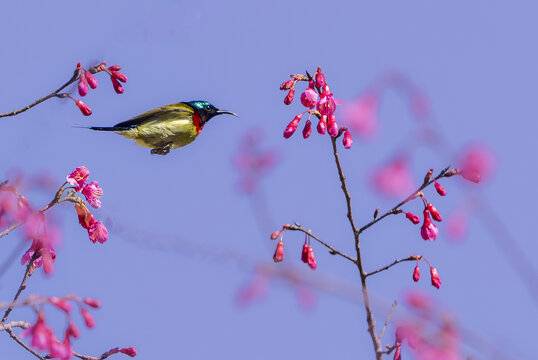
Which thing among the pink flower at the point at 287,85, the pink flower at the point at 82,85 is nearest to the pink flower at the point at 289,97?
the pink flower at the point at 287,85

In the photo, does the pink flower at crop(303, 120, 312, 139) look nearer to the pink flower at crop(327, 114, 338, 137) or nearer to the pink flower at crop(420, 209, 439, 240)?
the pink flower at crop(327, 114, 338, 137)

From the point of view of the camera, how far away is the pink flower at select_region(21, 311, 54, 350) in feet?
12.5

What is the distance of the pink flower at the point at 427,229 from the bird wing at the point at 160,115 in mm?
4277

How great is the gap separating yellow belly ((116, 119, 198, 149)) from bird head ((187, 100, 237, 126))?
2.16 ft

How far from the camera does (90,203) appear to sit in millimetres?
5395

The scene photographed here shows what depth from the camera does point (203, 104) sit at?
9.80 meters

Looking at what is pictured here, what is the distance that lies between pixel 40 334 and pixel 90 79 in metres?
1.94

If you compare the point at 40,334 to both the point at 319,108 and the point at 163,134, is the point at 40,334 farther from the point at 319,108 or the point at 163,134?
the point at 163,134

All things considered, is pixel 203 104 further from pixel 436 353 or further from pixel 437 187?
pixel 436 353

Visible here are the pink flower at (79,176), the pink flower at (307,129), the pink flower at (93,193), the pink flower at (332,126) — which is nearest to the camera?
the pink flower at (332,126)

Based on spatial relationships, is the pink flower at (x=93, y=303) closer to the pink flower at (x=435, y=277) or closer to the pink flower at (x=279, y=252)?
the pink flower at (x=279, y=252)

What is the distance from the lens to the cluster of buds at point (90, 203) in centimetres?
526

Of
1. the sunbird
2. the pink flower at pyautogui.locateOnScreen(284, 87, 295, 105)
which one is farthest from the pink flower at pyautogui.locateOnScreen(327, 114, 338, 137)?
the sunbird

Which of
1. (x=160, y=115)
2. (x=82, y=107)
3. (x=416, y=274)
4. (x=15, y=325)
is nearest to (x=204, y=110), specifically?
(x=160, y=115)
